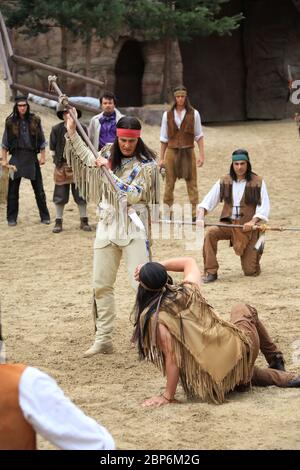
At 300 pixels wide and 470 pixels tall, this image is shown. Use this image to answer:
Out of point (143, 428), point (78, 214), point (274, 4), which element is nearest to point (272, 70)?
point (274, 4)

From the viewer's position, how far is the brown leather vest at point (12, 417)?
2.88 meters

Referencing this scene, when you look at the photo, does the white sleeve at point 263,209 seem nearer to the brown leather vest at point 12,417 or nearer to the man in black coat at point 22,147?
the man in black coat at point 22,147

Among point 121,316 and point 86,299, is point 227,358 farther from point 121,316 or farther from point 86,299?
point 86,299

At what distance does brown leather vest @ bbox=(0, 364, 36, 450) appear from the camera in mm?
2883

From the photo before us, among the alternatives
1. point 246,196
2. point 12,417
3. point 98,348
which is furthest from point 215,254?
point 12,417

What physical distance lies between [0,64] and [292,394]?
1260cm

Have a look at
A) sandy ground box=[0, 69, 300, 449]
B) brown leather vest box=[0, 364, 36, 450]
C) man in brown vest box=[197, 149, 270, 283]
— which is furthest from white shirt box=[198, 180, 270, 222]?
brown leather vest box=[0, 364, 36, 450]

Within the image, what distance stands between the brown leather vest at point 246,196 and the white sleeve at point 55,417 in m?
6.11

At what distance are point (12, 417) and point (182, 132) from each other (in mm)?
8806

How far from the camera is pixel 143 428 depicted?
4.93 metres

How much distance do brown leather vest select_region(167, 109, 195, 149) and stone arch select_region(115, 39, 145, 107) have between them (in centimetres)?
847

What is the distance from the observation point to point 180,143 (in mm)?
11516

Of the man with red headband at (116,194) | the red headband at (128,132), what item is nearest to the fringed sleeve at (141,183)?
the man with red headband at (116,194)

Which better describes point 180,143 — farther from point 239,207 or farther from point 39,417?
point 39,417
